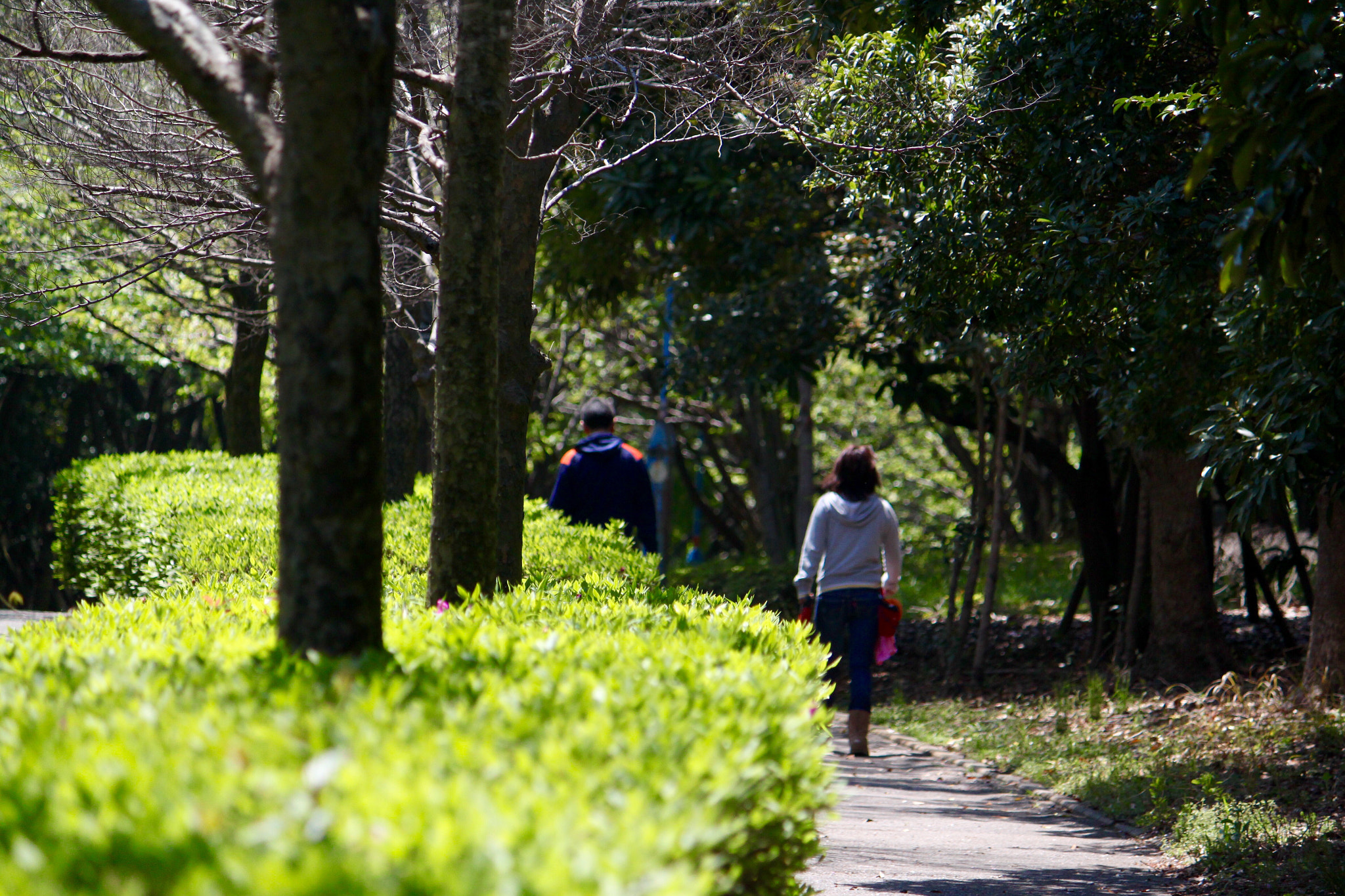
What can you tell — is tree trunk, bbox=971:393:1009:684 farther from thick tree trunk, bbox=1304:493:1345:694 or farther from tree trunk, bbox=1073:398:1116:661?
thick tree trunk, bbox=1304:493:1345:694

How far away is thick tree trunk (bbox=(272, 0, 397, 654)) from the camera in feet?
9.70

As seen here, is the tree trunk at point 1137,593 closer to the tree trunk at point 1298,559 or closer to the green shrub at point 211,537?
the tree trunk at point 1298,559

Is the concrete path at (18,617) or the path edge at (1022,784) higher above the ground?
the concrete path at (18,617)

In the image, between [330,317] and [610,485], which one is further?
[610,485]

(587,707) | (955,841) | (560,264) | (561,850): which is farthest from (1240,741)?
(560,264)

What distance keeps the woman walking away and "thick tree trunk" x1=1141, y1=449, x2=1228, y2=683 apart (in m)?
3.35

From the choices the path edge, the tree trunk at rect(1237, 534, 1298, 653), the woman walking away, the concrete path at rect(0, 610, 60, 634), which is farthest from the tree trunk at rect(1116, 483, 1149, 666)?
the concrete path at rect(0, 610, 60, 634)

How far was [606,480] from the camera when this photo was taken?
9.37 meters

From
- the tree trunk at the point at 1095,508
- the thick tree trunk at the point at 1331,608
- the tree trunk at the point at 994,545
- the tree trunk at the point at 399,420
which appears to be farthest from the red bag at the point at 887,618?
the tree trunk at the point at 399,420

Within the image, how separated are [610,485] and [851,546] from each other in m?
2.23

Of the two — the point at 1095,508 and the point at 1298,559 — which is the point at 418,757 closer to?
the point at 1298,559

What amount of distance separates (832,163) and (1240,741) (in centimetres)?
454

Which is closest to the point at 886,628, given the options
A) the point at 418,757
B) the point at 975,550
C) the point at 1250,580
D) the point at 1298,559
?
the point at 975,550

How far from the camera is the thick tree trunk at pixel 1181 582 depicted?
10.0 meters
